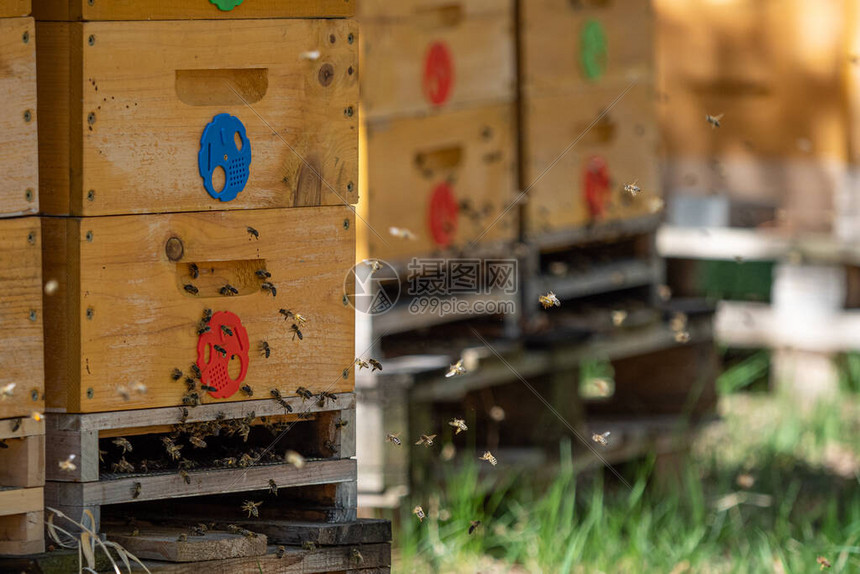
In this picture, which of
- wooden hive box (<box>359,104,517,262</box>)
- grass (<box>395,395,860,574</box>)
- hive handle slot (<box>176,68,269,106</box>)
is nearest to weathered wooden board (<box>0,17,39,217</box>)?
hive handle slot (<box>176,68,269,106</box>)

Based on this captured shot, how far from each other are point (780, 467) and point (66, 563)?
13.2ft

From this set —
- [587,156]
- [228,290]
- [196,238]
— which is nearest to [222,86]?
[196,238]

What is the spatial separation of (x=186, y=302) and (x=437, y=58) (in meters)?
2.03

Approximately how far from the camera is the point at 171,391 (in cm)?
297

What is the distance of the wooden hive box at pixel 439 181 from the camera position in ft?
14.8

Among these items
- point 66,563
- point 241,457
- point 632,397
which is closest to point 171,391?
point 241,457

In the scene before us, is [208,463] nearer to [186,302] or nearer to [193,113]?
[186,302]

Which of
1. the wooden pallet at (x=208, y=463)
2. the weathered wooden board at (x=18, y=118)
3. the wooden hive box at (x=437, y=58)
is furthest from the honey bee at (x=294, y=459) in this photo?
the wooden hive box at (x=437, y=58)

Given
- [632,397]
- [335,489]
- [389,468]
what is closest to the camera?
[335,489]

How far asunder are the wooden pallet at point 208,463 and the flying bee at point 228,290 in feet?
0.83

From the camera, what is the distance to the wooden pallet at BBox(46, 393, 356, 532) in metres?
2.87

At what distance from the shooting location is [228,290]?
3033 millimetres

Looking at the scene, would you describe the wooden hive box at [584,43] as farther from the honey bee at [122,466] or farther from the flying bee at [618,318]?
the honey bee at [122,466]

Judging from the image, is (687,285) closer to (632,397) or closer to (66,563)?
(632,397)
